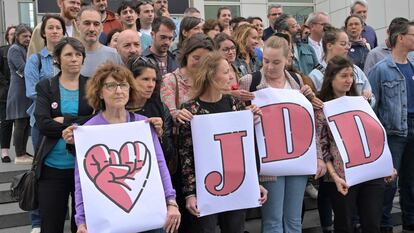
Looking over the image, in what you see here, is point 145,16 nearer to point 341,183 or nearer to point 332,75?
point 332,75

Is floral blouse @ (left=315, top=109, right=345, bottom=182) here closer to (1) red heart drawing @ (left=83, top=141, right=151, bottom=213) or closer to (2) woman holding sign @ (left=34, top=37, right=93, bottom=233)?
(1) red heart drawing @ (left=83, top=141, right=151, bottom=213)

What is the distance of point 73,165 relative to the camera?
141 inches

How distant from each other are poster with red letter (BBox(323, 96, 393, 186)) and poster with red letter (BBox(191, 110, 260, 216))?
935 millimetres

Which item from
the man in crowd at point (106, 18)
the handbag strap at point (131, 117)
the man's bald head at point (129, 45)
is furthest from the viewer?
the man in crowd at point (106, 18)

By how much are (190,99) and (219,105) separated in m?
0.23

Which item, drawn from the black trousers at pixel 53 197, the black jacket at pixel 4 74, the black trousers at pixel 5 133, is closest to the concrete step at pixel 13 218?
the black trousers at pixel 53 197

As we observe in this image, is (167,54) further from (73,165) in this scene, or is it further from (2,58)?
(2,58)

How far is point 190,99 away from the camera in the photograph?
148 inches

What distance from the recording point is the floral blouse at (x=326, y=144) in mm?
4305

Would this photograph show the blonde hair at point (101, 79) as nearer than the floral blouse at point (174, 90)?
Yes

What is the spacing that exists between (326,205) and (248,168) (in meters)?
1.50

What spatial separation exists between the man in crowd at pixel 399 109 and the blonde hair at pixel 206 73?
2.30 meters

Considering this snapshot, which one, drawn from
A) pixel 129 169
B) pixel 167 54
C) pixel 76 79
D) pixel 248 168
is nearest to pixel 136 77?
pixel 76 79

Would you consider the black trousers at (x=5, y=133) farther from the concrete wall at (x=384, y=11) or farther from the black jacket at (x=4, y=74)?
the concrete wall at (x=384, y=11)
